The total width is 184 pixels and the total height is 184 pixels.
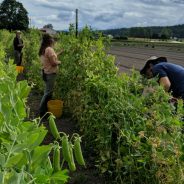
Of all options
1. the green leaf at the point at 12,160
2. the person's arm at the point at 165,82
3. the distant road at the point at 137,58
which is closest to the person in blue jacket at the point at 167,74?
the person's arm at the point at 165,82

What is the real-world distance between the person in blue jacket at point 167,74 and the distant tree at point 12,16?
74.8 meters

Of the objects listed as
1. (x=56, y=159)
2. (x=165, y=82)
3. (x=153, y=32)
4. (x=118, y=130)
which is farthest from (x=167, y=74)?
(x=153, y=32)

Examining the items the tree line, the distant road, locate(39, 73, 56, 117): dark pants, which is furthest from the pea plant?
the tree line

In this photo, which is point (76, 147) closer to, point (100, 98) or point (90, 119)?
point (100, 98)

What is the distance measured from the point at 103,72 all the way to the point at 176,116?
292 cm

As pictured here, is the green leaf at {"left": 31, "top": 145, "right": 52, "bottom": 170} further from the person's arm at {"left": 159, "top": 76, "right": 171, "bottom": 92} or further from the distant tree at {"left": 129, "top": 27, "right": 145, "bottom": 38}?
the distant tree at {"left": 129, "top": 27, "right": 145, "bottom": 38}

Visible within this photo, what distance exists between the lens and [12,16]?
269 ft

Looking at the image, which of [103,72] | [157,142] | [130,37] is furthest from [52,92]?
[130,37]

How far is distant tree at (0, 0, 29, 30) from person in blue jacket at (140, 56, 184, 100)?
74.8 m

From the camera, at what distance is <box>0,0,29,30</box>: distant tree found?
81.0 m

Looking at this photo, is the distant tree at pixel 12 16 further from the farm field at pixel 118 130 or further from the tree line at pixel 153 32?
the farm field at pixel 118 130

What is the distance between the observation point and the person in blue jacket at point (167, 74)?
5844 mm

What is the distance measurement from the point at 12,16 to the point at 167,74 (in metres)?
78.3

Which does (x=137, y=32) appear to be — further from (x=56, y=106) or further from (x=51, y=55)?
(x=51, y=55)
